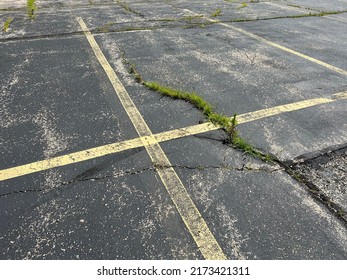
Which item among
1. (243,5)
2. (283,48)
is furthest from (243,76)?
(243,5)

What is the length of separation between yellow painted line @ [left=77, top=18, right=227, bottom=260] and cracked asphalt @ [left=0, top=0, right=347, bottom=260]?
4cm

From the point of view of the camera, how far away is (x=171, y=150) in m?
3.59

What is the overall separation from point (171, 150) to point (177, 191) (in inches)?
27.2

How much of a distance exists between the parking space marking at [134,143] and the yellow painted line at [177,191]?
17cm

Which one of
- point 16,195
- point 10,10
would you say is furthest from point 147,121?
point 10,10

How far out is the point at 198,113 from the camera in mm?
4328

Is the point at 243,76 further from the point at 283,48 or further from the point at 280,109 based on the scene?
the point at 283,48

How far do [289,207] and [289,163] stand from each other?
67cm

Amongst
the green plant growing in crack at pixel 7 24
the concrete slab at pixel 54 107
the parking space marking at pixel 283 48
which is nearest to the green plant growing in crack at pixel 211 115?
the concrete slab at pixel 54 107

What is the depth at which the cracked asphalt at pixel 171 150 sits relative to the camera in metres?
2.58

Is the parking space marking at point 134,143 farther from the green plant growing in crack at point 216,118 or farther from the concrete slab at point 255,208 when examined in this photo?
the concrete slab at point 255,208

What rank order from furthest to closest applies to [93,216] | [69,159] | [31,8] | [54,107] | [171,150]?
[31,8] < [54,107] < [171,150] < [69,159] < [93,216]

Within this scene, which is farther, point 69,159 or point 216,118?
point 216,118
